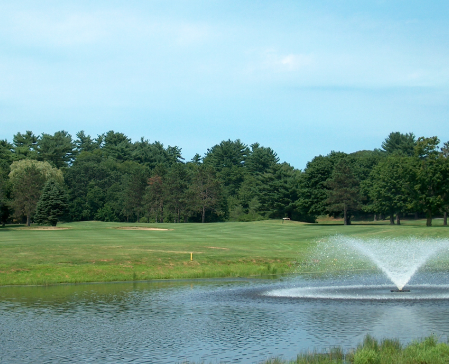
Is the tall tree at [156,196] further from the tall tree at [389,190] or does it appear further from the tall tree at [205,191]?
the tall tree at [389,190]

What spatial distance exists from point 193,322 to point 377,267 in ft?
89.6

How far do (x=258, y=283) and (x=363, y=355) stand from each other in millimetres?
22461

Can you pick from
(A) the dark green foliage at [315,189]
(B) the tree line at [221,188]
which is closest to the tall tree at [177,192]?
(B) the tree line at [221,188]

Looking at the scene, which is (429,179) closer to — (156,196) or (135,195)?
(156,196)

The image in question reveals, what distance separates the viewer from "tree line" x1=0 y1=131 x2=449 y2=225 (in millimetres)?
101500

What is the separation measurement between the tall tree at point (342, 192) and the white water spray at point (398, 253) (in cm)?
4887

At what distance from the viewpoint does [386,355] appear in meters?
18.2

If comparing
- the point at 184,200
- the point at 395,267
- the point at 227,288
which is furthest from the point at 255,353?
the point at 184,200

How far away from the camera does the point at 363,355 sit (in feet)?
58.3

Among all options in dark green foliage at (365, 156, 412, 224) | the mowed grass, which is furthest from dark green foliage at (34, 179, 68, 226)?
dark green foliage at (365, 156, 412, 224)

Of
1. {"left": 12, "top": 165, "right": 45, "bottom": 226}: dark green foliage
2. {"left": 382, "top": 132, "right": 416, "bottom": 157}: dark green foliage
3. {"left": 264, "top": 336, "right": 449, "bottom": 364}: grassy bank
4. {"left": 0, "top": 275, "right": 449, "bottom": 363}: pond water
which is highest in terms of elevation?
{"left": 382, "top": 132, "right": 416, "bottom": 157}: dark green foliage

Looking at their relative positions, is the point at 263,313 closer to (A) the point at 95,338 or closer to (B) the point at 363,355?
(A) the point at 95,338

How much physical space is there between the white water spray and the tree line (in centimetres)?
4262

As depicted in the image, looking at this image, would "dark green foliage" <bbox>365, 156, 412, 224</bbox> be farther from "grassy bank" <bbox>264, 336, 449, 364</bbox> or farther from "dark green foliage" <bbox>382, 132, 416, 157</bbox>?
"grassy bank" <bbox>264, 336, 449, 364</bbox>
